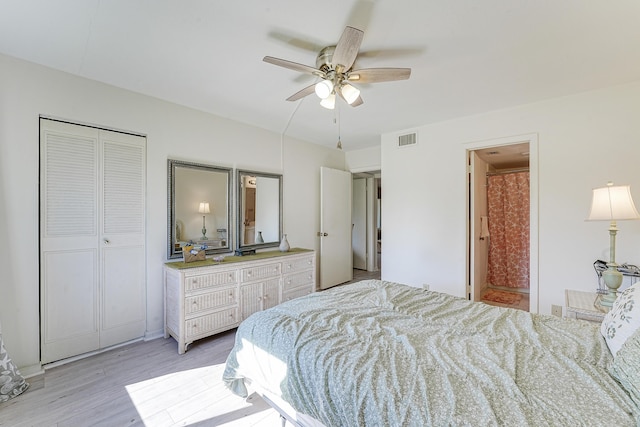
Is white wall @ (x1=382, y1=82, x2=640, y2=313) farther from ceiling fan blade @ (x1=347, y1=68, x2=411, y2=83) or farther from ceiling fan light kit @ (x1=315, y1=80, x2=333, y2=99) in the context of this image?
ceiling fan light kit @ (x1=315, y1=80, x2=333, y2=99)

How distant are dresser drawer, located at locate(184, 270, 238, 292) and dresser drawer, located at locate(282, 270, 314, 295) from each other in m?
0.70

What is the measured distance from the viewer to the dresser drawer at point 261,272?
2.94 meters

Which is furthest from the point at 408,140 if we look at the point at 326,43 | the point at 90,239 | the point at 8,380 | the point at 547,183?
the point at 8,380

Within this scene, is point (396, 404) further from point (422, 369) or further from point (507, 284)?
point (507, 284)

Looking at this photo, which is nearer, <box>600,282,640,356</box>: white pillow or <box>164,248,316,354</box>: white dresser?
<box>600,282,640,356</box>: white pillow

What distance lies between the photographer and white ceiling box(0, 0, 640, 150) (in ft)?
5.09

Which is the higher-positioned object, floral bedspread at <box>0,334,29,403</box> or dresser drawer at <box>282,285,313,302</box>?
dresser drawer at <box>282,285,313,302</box>

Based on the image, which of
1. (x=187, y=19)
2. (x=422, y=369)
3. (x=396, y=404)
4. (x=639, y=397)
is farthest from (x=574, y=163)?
(x=187, y=19)

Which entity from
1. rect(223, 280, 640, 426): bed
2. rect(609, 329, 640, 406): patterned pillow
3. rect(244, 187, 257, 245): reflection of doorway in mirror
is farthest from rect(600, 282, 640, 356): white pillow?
rect(244, 187, 257, 245): reflection of doorway in mirror

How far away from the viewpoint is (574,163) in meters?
2.68

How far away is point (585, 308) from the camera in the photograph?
1.97 meters

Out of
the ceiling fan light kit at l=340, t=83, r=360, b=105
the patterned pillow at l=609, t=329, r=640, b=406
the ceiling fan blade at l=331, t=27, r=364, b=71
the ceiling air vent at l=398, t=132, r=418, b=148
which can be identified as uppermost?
the ceiling air vent at l=398, t=132, r=418, b=148

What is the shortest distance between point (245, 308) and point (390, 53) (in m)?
2.75

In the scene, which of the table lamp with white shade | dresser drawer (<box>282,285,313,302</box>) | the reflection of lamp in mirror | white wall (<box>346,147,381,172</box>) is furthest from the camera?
white wall (<box>346,147,381,172</box>)
